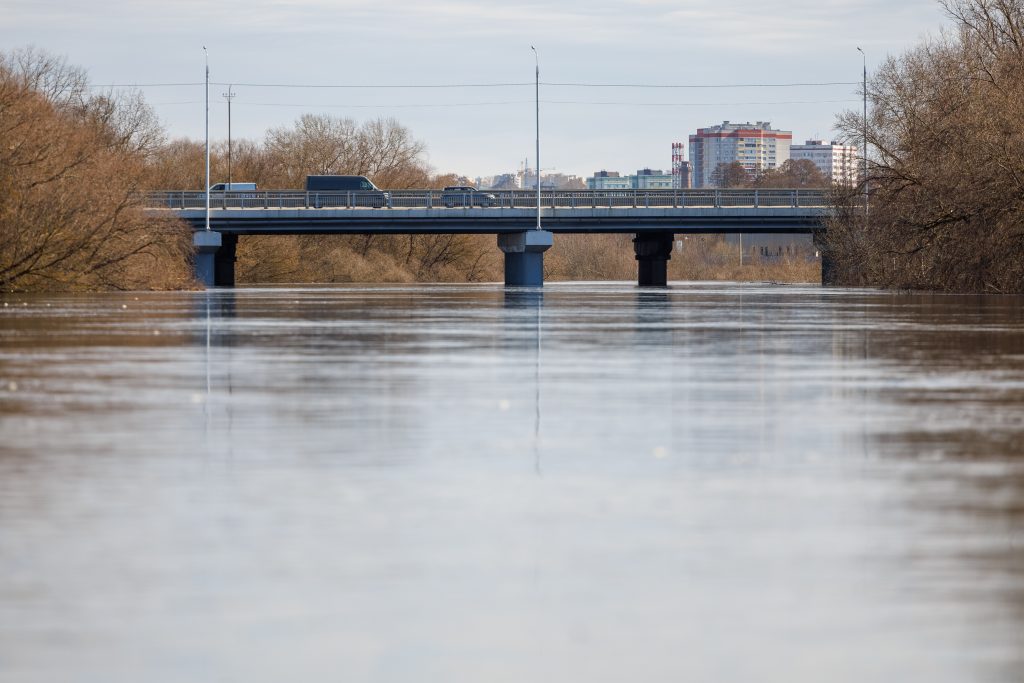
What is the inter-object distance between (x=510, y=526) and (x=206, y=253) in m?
84.8

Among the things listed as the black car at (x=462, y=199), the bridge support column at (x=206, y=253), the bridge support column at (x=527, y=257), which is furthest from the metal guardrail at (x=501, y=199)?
the bridge support column at (x=206, y=253)

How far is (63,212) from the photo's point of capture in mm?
59750

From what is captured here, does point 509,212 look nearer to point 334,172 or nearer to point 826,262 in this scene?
point 826,262

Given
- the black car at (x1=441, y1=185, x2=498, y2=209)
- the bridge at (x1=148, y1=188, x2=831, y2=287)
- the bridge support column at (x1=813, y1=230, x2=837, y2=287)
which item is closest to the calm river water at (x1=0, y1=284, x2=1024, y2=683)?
the bridge at (x1=148, y1=188, x2=831, y2=287)

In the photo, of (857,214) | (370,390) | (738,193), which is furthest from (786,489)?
(738,193)

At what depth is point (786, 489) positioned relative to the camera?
9.89 metres

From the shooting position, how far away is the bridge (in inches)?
3622

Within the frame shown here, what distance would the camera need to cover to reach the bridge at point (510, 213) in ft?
302

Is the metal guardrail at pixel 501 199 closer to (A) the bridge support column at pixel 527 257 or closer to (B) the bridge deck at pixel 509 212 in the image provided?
(B) the bridge deck at pixel 509 212

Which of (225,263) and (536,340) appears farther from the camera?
(225,263)

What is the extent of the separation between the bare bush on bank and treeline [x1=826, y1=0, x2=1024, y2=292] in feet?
87.6

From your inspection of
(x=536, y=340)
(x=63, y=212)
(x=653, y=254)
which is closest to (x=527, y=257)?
(x=653, y=254)

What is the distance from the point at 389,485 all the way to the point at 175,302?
41453 mm

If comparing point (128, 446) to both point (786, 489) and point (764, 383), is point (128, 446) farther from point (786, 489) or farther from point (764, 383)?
point (764, 383)
